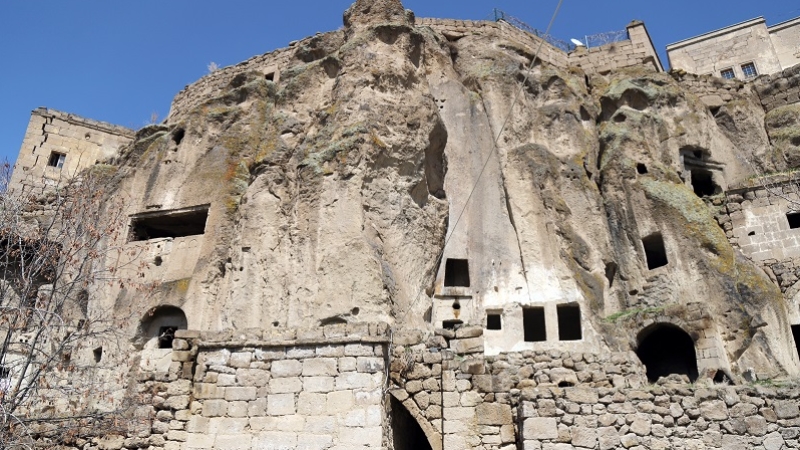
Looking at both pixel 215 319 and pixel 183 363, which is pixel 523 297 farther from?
pixel 183 363

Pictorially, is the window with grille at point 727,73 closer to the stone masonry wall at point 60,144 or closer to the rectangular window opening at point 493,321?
the rectangular window opening at point 493,321

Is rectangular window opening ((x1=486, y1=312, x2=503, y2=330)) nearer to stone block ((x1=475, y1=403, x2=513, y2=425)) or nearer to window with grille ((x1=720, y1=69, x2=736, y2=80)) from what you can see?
stone block ((x1=475, y1=403, x2=513, y2=425))

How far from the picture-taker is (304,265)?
43.8 ft

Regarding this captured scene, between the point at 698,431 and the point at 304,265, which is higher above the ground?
the point at 304,265

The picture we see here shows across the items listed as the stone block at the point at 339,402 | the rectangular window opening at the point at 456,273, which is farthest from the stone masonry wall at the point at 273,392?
the rectangular window opening at the point at 456,273

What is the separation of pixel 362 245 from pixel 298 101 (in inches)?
244

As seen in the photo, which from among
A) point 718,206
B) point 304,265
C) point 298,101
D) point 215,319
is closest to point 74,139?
point 298,101

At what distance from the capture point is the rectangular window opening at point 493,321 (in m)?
15.5

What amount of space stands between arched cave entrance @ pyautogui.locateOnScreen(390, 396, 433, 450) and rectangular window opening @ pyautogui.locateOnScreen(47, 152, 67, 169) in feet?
62.3

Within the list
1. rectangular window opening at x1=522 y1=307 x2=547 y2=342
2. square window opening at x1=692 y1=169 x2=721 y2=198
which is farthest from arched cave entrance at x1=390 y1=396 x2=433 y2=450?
square window opening at x1=692 y1=169 x2=721 y2=198

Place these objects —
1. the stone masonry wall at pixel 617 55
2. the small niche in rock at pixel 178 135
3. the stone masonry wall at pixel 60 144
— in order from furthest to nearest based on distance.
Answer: the stone masonry wall at pixel 60 144, the stone masonry wall at pixel 617 55, the small niche in rock at pixel 178 135

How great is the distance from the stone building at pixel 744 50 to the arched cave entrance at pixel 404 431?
23834 millimetres

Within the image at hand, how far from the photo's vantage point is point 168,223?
17.4 meters

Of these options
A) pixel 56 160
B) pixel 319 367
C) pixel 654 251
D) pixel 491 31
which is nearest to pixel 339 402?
pixel 319 367
